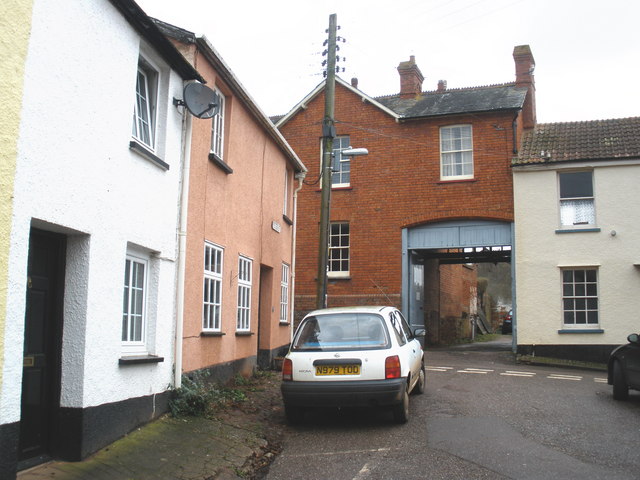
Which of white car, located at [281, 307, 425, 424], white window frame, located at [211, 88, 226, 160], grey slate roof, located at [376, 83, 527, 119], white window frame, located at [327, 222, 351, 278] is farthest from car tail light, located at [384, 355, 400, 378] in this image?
grey slate roof, located at [376, 83, 527, 119]

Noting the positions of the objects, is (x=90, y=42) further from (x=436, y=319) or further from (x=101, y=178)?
(x=436, y=319)

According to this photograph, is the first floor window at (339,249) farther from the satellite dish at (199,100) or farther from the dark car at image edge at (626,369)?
the satellite dish at (199,100)

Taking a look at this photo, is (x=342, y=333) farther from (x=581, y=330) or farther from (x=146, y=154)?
(x=581, y=330)

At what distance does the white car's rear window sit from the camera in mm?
8836

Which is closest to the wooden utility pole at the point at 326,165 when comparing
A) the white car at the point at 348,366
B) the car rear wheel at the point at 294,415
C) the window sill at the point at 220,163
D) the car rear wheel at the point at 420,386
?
the car rear wheel at the point at 420,386

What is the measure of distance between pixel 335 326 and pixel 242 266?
4034mm

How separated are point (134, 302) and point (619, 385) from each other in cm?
829

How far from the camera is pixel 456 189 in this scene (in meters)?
21.6

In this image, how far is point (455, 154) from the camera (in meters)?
22.0

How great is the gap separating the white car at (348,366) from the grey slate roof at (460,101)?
46.8 feet

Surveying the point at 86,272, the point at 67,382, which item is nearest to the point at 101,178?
the point at 86,272

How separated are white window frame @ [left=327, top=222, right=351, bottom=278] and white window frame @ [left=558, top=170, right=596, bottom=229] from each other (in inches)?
283

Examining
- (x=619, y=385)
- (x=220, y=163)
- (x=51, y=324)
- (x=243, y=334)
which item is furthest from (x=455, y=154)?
(x=51, y=324)

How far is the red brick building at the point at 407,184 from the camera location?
21312mm
